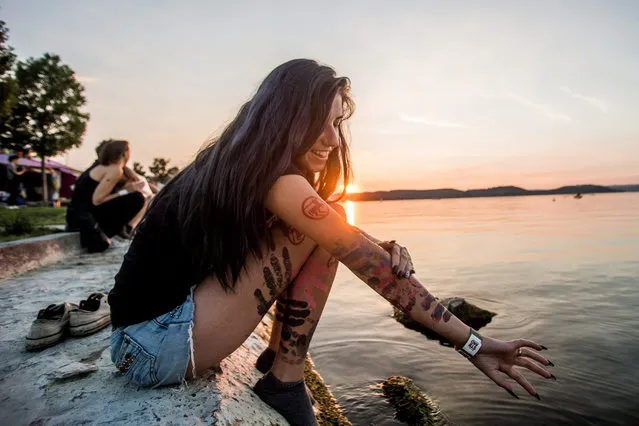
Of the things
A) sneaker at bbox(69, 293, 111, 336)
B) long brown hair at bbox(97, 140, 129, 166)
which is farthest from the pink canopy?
sneaker at bbox(69, 293, 111, 336)

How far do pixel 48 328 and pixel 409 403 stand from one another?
250 centimetres

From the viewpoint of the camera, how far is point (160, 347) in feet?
5.75

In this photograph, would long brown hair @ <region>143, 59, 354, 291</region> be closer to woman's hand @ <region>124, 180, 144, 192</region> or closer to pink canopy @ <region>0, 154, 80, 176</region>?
woman's hand @ <region>124, 180, 144, 192</region>

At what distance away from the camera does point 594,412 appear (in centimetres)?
321

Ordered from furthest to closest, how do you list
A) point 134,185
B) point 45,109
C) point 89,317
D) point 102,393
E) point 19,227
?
point 45,109 < point 19,227 < point 134,185 < point 89,317 < point 102,393

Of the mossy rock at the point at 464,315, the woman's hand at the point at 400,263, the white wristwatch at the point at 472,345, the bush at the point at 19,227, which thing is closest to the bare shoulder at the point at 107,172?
the bush at the point at 19,227

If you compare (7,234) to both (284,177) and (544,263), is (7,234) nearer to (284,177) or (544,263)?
(284,177)

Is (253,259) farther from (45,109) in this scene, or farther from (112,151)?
(45,109)

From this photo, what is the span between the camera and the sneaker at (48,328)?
7.87 ft

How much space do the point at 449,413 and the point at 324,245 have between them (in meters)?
2.06

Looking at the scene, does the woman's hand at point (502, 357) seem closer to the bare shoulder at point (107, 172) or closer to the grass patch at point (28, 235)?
the bare shoulder at point (107, 172)

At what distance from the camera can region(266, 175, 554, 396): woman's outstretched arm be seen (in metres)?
1.80

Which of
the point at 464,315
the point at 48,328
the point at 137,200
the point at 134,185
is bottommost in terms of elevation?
the point at 464,315

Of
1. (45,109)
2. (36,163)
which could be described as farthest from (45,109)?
(36,163)
